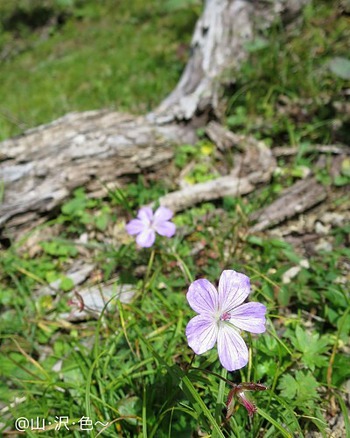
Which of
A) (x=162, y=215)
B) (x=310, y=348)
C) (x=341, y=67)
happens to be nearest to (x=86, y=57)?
(x=341, y=67)

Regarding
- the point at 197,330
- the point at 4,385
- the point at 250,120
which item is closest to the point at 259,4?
the point at 250,120

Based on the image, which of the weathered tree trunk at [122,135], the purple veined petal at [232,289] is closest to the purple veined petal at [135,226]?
the weathered tree trunk at [122,135]

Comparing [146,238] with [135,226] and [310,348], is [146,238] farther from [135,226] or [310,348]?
[310,348]

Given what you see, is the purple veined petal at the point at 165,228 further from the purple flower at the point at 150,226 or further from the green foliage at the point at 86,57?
the green foliage at the point at 86,57

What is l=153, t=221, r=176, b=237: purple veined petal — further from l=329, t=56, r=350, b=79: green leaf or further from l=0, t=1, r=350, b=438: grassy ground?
l=329, t=56, r=350, b=79: green leaf

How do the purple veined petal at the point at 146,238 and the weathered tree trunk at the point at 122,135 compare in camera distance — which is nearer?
the purple veined petal at the point at 146,238

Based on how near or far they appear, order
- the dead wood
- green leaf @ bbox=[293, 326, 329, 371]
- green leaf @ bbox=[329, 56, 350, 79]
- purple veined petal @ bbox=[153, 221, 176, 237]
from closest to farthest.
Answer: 1. green leaf @ bbox=[293, 326, 329, 371]
2. purple veined petal @ bbox=[153, 221, 176, 237]
3. the dead wood
4. green leaf @ bbox=[329, 56, 350, 79]

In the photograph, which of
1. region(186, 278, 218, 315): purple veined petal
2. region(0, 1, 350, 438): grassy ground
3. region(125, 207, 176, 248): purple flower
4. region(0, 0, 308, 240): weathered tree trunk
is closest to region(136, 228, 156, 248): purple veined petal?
region(125, 207, 176, 248): purple flower

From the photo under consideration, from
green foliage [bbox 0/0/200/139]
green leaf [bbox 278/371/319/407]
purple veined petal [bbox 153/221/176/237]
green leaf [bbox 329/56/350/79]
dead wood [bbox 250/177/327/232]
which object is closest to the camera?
green leaf [bbox 278/371/319/407]
